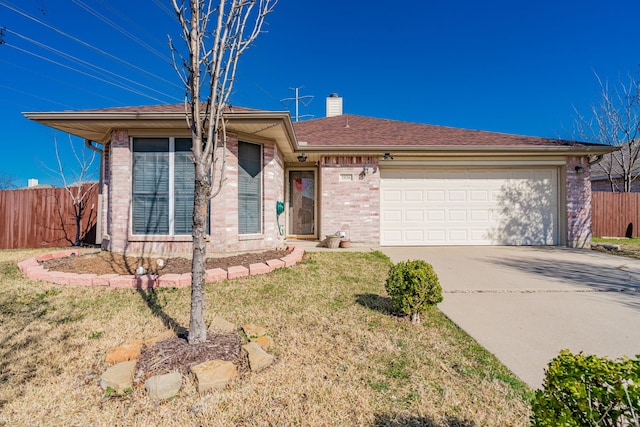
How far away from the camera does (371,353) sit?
8.28ft

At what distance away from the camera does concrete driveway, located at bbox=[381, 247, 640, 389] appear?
2619 mm

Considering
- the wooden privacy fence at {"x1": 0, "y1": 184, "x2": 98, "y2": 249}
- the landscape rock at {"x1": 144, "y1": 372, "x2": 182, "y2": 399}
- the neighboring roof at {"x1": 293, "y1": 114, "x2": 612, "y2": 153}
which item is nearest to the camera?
the landscape rock at {"x1": 144, "y1": 372, "x2": 182, "y2": 399}

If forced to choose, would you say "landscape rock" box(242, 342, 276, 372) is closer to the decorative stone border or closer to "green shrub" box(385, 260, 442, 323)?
"green shrub" box(385, 260, 442, 323)

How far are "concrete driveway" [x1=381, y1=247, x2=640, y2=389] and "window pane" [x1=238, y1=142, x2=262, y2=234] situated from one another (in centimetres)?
339

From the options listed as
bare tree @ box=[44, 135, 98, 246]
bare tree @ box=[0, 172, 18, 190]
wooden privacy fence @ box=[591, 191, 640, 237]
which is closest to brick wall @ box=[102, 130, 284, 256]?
bare tree @ box=[44, 135, 98, 246]

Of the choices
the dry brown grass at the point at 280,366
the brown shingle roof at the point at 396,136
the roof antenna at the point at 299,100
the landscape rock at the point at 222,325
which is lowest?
the dry brown grass at the point at 280,366

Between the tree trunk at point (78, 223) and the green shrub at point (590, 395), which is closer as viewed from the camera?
the green shrub at point (590, 395)

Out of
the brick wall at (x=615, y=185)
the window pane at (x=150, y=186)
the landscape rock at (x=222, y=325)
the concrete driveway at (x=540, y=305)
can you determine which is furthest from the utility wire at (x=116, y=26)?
the brick wall at (x=615, y=185)

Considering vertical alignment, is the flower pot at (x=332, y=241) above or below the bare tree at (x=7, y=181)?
below

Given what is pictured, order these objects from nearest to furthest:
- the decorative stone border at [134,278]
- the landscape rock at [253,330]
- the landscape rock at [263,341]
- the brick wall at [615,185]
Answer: the landscape rock at [263,341] → the landscape rock at [253,330] → the decorative stone border at [134,278] → the brick wall at [615,185]

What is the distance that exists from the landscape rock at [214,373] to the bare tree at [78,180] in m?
9.07

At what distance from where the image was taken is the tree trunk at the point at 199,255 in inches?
92.6

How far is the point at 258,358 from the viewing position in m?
2.32

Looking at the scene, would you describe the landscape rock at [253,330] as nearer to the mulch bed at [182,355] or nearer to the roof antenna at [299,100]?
the mulch bed at [182,355]
